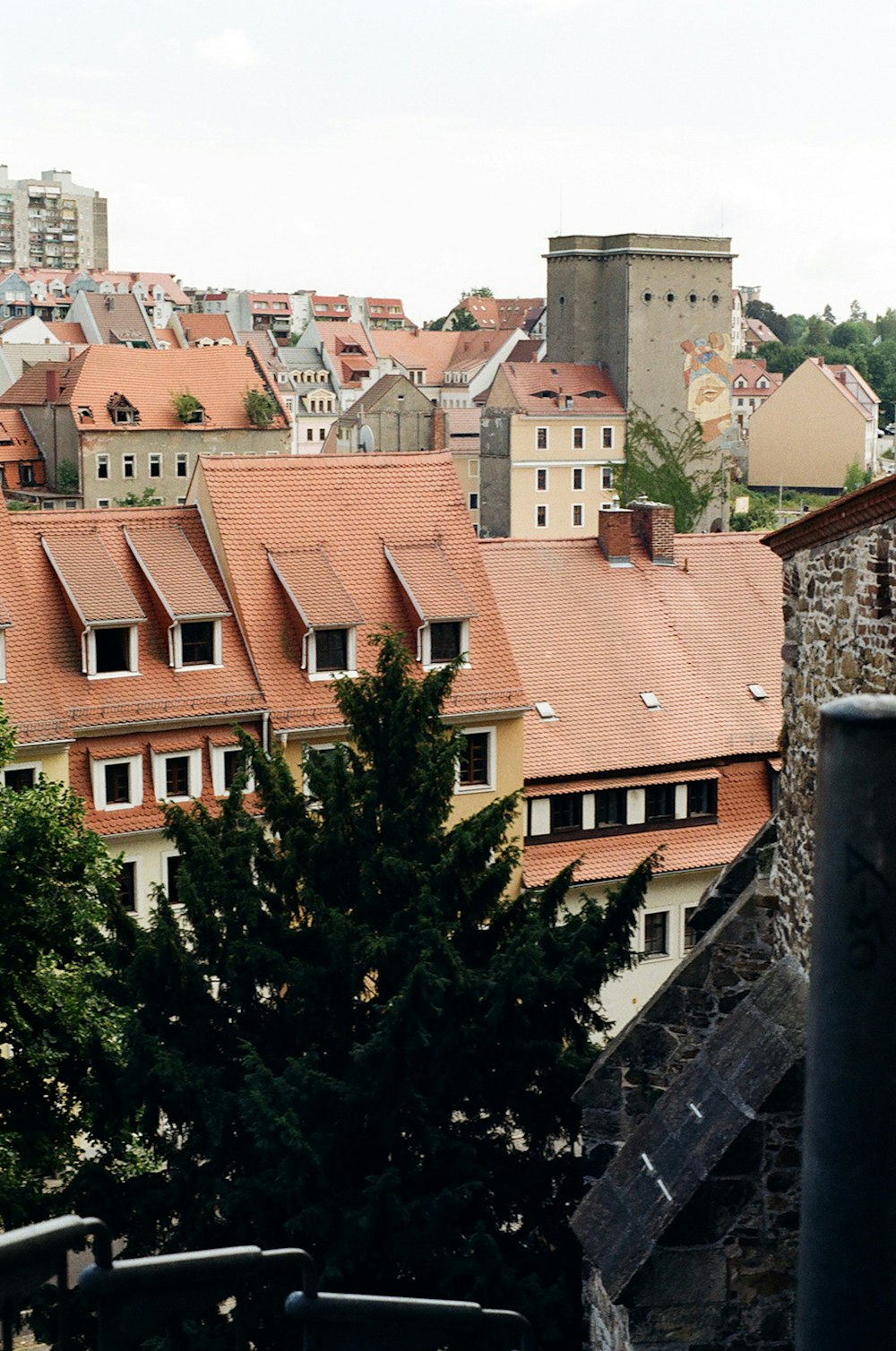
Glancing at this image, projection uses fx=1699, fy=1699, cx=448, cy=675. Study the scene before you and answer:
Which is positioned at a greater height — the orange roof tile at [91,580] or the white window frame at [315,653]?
the orange roof tile at [91,580]

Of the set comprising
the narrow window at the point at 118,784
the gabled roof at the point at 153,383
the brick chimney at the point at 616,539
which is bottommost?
the narrow window at the point at 118,784

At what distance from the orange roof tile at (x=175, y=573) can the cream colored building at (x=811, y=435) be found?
312ft

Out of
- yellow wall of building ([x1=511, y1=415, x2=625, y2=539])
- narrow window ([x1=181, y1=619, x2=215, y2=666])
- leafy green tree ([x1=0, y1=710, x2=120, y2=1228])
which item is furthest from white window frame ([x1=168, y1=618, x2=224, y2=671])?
yellow wall of building ([x1=511, y1=415, x2=625, y2=539])

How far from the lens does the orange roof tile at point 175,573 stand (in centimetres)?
2797

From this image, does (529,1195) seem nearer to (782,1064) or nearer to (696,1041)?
(696,1041)

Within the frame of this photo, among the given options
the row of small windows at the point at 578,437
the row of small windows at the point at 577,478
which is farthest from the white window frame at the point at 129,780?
the row of small windows at the point at 578,437

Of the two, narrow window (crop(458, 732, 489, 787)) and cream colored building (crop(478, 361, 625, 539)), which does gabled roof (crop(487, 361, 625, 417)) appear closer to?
cream colored building (crop(478, 361, 625, 539))

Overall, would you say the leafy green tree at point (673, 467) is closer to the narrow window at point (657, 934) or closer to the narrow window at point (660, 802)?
the narrow window at point (660, 802)

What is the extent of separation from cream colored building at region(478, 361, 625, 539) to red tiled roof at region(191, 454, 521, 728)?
58.6m

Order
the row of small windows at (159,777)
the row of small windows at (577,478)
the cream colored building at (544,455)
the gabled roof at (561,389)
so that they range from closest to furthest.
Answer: the row of small windows at (159,777), the cream colored building at (544,455), the row of small windows at (577,478), the gabled roof at (561,389)

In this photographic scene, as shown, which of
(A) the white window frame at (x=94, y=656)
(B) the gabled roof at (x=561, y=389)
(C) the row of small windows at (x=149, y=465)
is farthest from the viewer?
(B) the gabled roof at (x=561, y=389)

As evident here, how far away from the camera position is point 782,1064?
31.2ft

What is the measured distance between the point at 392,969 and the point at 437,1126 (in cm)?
127

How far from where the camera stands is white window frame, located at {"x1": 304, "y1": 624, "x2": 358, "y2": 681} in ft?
94.3
